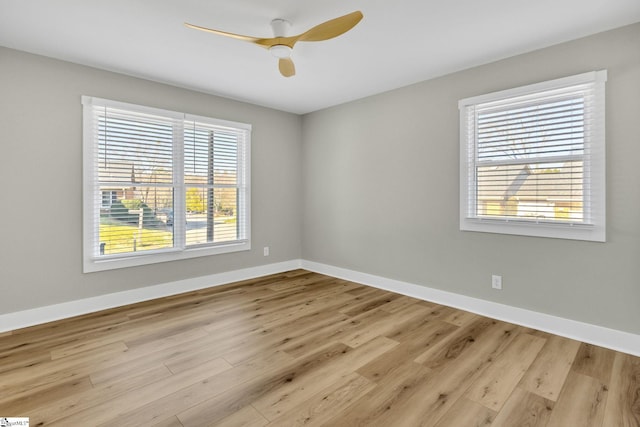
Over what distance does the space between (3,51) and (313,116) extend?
11.6 ft

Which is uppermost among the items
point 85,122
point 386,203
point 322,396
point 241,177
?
point 85,122

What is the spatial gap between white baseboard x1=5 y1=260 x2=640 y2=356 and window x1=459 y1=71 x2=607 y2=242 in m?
0.76

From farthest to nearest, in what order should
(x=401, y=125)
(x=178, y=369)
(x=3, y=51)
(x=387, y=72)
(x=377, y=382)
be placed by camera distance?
(x=401, y=125) < (x=387, y=72) < (x=3, y=51) < (x=178, y=369) < (x=377, y=382)

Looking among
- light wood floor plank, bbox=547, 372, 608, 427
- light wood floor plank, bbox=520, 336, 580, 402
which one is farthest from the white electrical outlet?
light wood floor plank, bbox=547, 372, 608, 427

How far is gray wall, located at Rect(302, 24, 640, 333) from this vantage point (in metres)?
2.60

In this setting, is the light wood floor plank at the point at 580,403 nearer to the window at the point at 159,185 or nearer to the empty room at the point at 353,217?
the empty room at the point at 353,217

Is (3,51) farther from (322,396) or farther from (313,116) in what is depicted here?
(322,396)

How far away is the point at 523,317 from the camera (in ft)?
10.2

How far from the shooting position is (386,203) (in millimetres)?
4258

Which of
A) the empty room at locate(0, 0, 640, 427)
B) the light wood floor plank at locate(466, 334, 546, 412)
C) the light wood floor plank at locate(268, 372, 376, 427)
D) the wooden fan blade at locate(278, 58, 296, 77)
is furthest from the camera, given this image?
the wooden fan blade at locate(278, 58, 296, 77)

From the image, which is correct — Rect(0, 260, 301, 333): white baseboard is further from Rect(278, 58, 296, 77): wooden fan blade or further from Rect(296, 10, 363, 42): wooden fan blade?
Rect(296, 10, 363, 42): wooden fan blade

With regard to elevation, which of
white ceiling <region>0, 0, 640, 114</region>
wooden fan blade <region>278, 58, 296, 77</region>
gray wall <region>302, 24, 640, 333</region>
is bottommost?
gray wall <region>302, 24, 640, 333</region>

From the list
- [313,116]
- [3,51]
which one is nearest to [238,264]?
[313,116]

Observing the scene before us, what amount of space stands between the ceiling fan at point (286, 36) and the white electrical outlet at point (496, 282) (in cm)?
267
